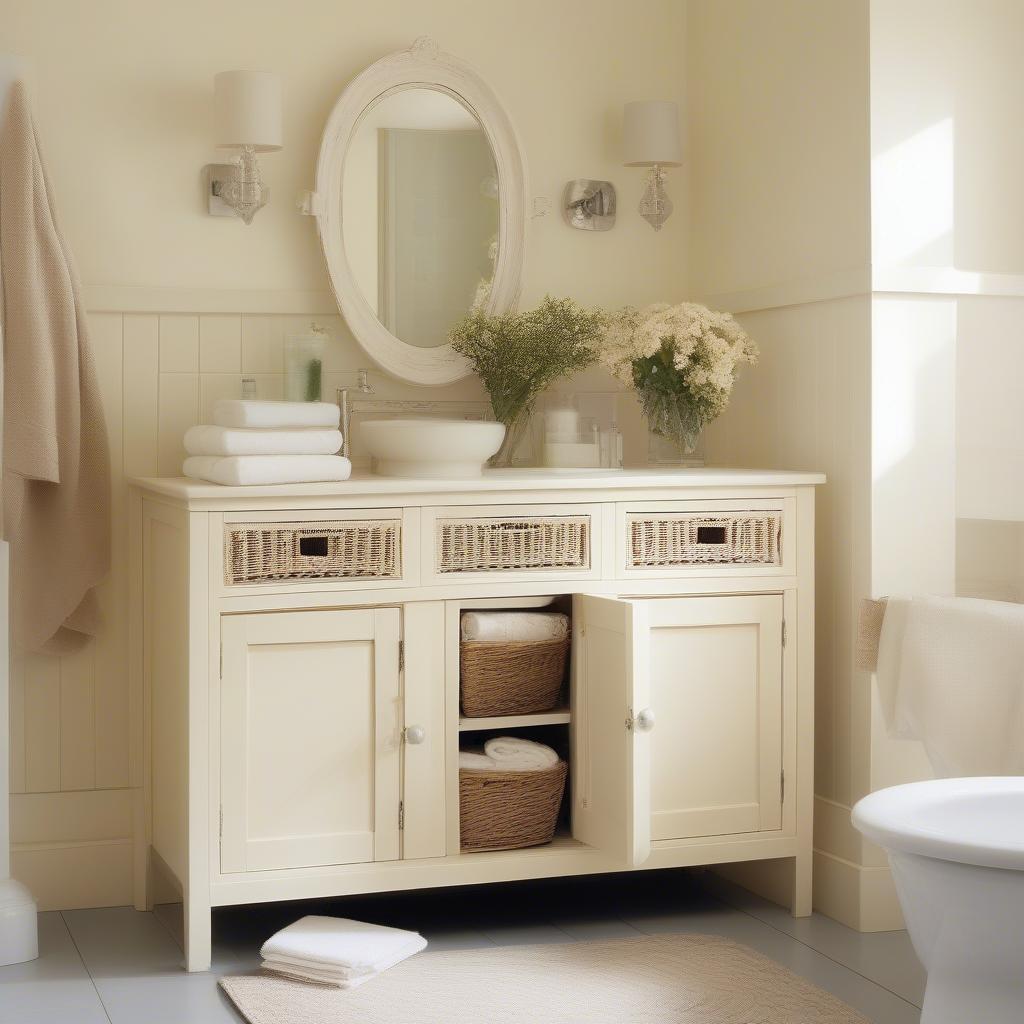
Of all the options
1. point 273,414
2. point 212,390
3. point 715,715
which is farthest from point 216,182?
point 715,715

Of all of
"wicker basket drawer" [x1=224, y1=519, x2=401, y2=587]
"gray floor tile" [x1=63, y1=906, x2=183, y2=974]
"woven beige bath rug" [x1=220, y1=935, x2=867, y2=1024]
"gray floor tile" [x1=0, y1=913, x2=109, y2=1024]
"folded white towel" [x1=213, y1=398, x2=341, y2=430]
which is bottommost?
"gray floor tile" [x1=63, y1=906, x2=183, y2=974]

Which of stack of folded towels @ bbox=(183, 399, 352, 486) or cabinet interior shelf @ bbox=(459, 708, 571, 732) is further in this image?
cabinet interior shelf @ bbox=(459, 708, 571, 732)

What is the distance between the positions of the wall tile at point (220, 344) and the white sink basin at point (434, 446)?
0.45 meters

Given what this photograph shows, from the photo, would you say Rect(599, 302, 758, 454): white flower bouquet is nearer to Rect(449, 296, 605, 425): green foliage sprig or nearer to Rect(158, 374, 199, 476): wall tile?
Rect(449, 296, 605, 425): green foliage sprig

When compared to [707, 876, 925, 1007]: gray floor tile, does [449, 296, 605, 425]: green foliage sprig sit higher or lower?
higher

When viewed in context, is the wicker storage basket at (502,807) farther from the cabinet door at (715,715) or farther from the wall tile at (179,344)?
the wall tile at (179,344)

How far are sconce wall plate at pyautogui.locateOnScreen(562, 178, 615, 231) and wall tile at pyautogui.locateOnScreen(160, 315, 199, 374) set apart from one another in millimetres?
922

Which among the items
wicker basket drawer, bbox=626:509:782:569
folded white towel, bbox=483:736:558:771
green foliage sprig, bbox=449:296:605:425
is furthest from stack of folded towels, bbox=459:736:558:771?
green foliage sprig, bbox=449:296:605:425

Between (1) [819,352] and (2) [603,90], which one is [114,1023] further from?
(2) [603,90]

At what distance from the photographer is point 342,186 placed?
317 centimetres

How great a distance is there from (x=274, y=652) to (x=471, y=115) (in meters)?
1.36

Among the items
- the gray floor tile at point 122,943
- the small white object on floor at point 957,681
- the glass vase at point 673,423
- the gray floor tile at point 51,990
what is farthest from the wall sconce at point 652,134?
the gray floor tile at point 51,990

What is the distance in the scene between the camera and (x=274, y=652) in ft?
8.70

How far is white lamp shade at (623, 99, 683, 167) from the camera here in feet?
10.8
